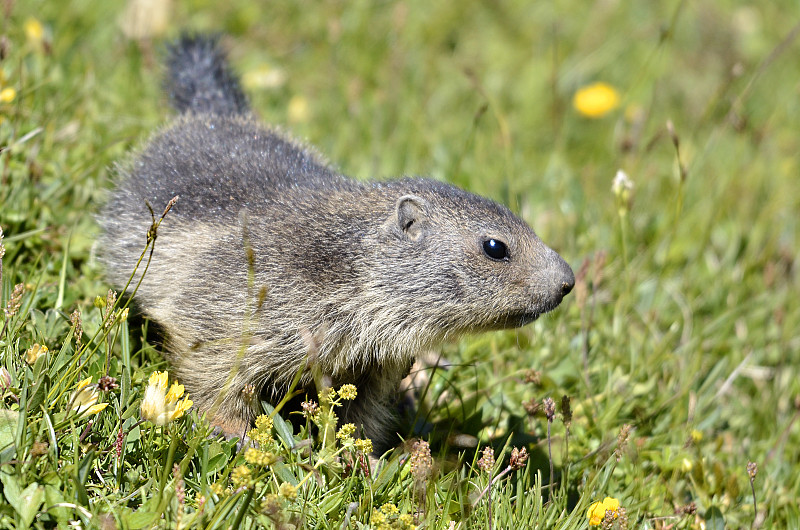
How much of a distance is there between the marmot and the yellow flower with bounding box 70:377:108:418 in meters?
0.70

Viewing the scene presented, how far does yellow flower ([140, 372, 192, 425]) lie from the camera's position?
3.65 meters

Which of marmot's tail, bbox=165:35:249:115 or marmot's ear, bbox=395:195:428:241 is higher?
marmot's tail, bbox=165:35:249:115

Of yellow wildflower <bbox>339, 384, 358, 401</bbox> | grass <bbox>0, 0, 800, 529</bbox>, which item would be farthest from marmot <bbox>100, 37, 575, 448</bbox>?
yellow wildflower <bbox>339, 384, 358, 401</bbox>

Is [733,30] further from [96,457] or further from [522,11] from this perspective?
[96,457]

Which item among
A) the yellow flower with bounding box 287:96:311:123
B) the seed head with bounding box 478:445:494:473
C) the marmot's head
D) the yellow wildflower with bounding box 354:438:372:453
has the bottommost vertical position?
the yellow wildflower with bounding box 354:438:372:453

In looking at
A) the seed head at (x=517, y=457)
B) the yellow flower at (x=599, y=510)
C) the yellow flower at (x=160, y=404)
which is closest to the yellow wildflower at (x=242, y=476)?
the yellow flower at (x=160, y=404)

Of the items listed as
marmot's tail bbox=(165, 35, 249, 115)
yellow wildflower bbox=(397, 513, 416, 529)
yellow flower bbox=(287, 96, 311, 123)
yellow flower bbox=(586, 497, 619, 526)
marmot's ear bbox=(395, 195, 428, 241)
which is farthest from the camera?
yellow flower bbox=(287, 96, 311, 123)

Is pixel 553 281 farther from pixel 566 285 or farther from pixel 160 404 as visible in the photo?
pixel 160 404

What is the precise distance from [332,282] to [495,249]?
89 cm

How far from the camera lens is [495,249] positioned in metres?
4.51

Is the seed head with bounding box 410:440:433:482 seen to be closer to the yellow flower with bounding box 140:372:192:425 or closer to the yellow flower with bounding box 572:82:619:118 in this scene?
the yellow flower with bounding box 140:372:192:425

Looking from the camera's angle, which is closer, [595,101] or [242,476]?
[242,476]

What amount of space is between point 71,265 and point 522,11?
6956mm

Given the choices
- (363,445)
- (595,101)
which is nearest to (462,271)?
(363,445)
